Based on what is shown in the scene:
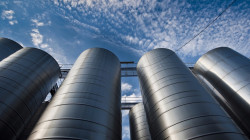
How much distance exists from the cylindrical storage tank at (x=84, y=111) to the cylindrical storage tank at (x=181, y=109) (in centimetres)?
193

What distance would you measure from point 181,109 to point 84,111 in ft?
12.3

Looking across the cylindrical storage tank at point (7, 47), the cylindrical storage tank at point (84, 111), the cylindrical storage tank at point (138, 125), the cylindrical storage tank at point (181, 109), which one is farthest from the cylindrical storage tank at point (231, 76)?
the cylindrical storage tank at point (7, 47)

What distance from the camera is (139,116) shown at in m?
13.1

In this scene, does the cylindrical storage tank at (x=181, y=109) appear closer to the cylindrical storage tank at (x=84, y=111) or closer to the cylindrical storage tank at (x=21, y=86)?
Answer: the cylindrical storage tank at (x=84, y=111)

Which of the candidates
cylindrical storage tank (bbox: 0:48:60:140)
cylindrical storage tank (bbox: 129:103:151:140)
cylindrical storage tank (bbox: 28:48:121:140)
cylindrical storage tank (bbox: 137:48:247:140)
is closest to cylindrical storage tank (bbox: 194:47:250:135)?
cylindrical storage tank (bbox: 137:48:247:140)

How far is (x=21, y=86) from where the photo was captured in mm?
7609

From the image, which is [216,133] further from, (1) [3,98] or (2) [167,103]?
(1) [3,98]

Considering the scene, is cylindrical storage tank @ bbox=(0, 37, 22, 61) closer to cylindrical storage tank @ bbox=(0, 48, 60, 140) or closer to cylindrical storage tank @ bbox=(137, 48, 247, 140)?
cylindrical storage tank @ bbox=(0, 48, 60, 140)

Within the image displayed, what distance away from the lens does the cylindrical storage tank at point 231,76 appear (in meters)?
7.07

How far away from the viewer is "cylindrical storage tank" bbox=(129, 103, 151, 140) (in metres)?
11.5

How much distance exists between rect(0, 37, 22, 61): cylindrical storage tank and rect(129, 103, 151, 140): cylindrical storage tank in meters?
12.9

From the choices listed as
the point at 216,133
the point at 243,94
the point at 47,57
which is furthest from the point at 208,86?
the point at 47,57

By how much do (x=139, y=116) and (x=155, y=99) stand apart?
705cm

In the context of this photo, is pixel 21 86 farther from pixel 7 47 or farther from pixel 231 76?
pixel 231 76
